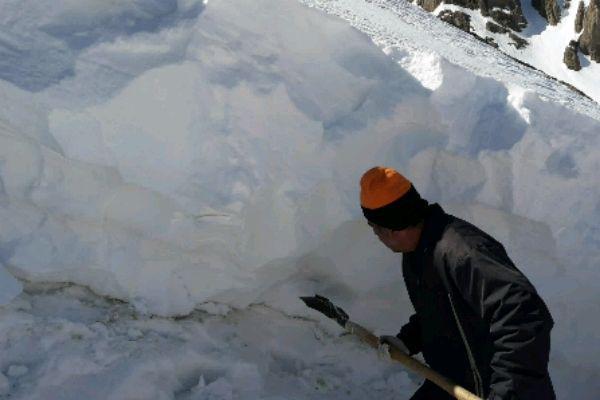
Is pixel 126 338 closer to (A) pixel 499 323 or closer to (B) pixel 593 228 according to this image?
(A) pixel 499 323

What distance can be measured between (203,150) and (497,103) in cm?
125

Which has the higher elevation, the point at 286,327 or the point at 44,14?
the point at 44,14

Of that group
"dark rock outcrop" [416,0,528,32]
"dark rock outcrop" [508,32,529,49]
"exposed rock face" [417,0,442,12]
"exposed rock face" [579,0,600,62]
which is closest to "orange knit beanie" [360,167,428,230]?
"exposed rock face" [417,0,442,12]

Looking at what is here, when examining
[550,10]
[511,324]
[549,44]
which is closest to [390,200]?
[511,324]

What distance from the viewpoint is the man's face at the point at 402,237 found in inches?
71.0

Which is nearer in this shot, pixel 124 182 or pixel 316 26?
pixel 124 182

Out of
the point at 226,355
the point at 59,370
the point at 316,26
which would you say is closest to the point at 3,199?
the point at 59,370

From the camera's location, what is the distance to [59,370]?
207 cm

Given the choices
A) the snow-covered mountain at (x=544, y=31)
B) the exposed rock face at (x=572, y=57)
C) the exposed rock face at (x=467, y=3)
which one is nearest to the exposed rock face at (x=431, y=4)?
the snow-covered mountain at (x=544, y=31)

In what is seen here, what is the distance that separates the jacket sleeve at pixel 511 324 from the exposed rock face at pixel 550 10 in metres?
47.7

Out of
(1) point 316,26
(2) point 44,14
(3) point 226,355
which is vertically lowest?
(3) point 226,355

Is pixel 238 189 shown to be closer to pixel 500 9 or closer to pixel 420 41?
pixel 420 41

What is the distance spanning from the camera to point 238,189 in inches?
91.5

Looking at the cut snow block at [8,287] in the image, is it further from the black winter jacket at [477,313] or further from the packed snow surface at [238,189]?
the black winter jacket at [477,313]
